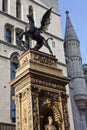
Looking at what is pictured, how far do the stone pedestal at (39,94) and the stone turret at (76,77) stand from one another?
18595 millimetres

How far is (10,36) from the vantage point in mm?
26156

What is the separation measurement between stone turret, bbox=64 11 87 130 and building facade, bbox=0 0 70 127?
4.50 m

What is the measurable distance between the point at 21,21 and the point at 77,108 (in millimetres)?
11484

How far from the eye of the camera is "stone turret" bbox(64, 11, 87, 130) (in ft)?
104

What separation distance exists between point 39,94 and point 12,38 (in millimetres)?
15049

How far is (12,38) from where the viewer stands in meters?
26.0

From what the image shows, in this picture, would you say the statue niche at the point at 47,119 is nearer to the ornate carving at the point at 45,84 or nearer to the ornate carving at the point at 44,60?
the ornate carving at the point at 45,84

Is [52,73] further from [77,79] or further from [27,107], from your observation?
[77,79]

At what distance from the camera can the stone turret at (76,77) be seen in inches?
1245

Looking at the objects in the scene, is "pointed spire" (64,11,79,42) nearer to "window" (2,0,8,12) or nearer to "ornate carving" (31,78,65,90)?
"window" (2,0,8,12)

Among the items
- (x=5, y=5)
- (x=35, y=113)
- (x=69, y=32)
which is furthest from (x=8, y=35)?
(x=35, y=113)

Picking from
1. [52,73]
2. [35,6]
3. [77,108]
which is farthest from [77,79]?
[52,73]

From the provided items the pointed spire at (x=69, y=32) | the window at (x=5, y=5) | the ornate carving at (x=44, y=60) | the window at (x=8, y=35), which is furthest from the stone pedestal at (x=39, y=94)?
the pointed spire at (x=69, y=32)

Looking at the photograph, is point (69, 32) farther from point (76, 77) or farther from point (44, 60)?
point (44, 60)
